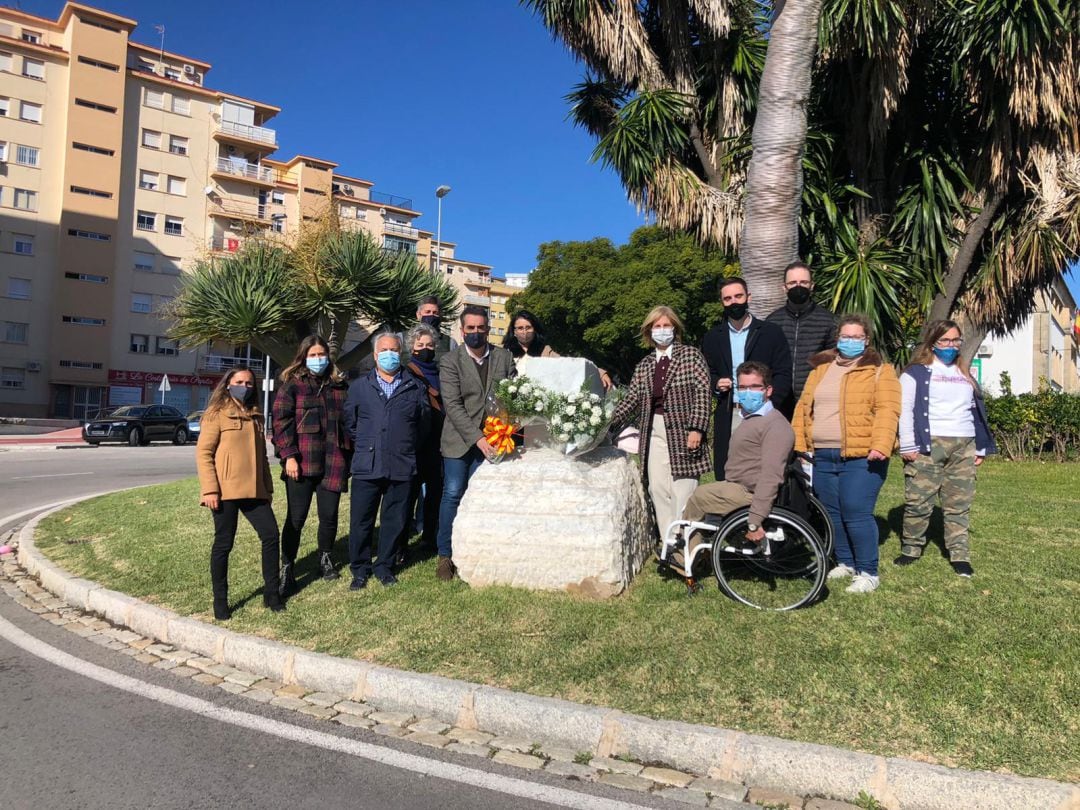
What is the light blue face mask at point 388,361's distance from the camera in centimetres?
558

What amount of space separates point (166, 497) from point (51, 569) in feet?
12.5

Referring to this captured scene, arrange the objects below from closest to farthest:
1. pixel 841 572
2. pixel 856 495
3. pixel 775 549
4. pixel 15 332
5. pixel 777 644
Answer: pixel 777 644, pixel 775 549, pixel 856 495, pixel 841 572, pixel 15 332

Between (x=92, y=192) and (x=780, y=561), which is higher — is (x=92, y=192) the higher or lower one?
the higher one

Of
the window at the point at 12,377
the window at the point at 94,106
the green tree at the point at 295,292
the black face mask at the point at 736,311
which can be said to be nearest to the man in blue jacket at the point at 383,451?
the black face mask at the point at 736,311

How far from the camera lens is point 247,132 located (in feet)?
160

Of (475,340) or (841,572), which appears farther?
(475,340)

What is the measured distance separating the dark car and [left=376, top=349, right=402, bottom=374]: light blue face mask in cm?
2510

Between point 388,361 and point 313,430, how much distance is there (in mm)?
765

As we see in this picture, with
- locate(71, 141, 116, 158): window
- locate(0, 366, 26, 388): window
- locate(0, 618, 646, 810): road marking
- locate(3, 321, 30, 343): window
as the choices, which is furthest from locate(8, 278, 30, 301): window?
locate(0, 618, 646, 810): road marking

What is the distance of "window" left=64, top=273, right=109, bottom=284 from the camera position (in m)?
41.7

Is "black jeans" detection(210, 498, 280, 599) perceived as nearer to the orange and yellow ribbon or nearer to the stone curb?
the stone curb

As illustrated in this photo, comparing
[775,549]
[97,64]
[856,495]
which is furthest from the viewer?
[97,64]

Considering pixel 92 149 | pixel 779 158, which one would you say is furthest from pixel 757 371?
pixel 92 149

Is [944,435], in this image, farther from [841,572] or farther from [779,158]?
[779,158]
